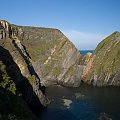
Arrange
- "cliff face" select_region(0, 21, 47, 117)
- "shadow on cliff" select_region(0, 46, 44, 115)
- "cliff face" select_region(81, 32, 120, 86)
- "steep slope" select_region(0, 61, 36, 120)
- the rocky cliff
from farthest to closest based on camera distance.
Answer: "cliff face" select_region(81, 32, 120, 86)
the rocky cliff
"cliff face" select_region(0, 21, 47, 117)
"shadow on cliff" select_region(0, 46, 44, 115)
"steep slope" select_region(0, 61, 36, 120)

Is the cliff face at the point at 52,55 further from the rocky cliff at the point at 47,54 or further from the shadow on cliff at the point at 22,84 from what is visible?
the shadow on cliff at the point at 22,84

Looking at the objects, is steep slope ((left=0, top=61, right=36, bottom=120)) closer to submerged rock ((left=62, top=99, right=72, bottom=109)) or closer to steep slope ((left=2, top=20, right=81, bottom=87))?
submerged rock ((left=62, top=99, right=72, bottom=109))

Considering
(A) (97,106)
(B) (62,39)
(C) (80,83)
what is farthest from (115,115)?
(B) (62,39)

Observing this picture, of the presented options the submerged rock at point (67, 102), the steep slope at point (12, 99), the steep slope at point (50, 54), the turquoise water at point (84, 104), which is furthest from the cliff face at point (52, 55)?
the steep slope at point (12, 99)

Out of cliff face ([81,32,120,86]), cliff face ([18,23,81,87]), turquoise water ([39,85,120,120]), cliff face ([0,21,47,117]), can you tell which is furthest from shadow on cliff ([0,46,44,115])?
cliff face ([81,32,120,86])

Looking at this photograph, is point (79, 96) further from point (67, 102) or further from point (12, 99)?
point (12, 99)

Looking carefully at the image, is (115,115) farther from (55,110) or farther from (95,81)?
(95,81)
